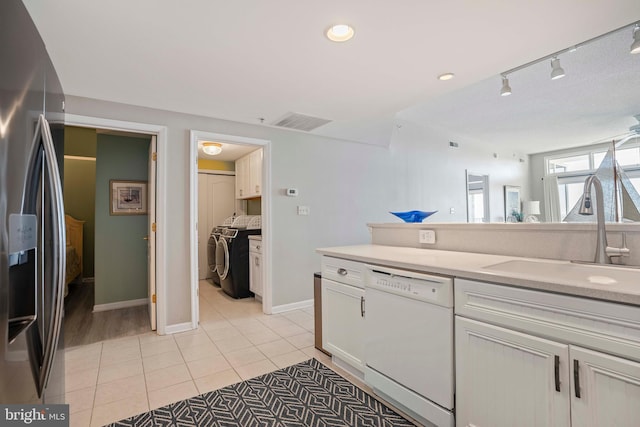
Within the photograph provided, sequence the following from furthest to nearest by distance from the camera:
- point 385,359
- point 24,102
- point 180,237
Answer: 1. point 180,237
2. point 385,359
3. point 24,102

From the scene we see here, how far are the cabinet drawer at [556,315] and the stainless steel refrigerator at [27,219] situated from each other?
5.35 feet

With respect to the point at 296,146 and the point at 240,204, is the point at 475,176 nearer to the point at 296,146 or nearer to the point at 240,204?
the point at 296,146

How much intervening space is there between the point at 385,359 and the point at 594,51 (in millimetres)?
3390

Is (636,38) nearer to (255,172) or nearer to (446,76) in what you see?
(446,76)

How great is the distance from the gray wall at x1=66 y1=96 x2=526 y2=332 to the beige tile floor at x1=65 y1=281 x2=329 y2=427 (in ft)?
1.25

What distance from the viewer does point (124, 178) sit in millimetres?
4090

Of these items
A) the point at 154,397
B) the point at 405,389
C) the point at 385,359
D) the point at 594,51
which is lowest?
the point at 154,397

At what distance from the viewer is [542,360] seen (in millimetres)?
1205

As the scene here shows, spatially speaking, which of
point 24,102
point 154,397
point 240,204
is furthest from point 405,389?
point 240,204

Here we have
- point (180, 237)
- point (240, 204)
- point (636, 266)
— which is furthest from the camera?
point (240, 204)

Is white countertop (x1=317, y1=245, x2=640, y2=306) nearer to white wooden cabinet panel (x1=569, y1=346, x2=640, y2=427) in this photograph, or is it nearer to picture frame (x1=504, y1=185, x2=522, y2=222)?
white wooden cabinet panel (x1=569, y1=346, x2=640, y2=427)

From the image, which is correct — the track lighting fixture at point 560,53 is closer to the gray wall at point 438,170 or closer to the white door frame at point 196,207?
the gray wall at point 438,170

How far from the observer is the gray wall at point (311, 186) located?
125 inches

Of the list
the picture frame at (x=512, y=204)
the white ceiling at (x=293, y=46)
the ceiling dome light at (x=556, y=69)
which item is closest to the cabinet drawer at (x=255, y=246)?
the white ceiling at (x=293, y=46)
